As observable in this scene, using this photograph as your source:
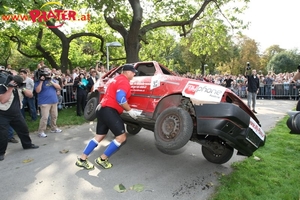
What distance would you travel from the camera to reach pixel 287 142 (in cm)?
569

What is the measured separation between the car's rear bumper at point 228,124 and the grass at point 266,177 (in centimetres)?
60

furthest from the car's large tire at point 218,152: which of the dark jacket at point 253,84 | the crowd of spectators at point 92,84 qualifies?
the dark jacket at point 253,84

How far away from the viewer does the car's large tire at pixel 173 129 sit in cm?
344

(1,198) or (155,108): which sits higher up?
(155,108)

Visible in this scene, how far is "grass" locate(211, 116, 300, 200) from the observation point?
3354 mm

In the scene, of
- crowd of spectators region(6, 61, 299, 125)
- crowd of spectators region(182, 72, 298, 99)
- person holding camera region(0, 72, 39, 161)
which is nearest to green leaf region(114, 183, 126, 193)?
person holding camera region(0, 72, 39, 161)

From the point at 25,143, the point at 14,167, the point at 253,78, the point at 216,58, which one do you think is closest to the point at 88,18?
the point at 253,78

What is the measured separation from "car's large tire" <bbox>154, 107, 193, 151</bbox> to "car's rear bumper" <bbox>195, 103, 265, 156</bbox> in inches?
7.8

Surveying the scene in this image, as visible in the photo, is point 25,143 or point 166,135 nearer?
point 166,135

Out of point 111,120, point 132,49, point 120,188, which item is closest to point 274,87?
point 132,49

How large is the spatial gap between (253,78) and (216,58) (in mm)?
31331

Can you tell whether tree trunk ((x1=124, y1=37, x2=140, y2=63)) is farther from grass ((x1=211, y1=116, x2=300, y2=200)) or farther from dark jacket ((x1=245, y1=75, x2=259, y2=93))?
grass ((x1=211, y1=116, x2=300, y2=200))

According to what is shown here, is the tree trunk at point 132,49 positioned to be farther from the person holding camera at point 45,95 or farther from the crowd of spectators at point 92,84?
the person holding camera at point 45,95

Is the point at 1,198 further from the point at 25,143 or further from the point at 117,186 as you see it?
the point at 25,143
